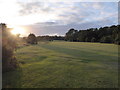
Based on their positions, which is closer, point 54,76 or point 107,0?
point 54,76

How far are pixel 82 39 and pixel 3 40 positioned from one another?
66049 mm

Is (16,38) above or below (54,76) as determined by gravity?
above

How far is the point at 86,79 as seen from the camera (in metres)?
7.73

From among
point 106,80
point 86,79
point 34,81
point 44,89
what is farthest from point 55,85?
point 106,80

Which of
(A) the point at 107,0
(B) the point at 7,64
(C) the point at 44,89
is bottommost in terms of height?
(C) the point at 44,89

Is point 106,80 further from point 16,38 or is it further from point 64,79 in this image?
point 16,38

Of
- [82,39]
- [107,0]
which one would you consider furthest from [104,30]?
[107,0]

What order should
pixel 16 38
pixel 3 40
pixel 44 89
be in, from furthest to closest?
pixel 16 38
pixel 3 40
pixel 44 89

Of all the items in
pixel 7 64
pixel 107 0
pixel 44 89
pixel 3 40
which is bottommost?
pixel 44 89

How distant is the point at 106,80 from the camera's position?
7.57m

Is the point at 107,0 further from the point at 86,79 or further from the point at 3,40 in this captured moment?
the point at 3,40

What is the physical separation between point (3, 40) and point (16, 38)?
76.7 inches

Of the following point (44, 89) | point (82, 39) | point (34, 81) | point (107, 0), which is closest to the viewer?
point (44, 89)

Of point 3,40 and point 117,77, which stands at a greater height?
point 3,40
